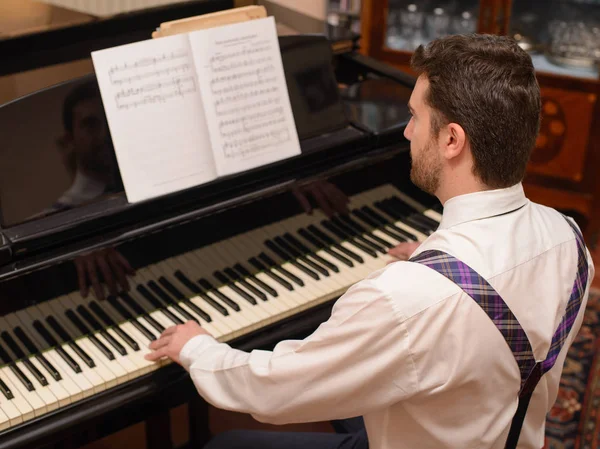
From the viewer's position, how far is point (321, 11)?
4.61 m

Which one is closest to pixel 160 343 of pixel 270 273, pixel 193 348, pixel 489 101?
pixel 193 348

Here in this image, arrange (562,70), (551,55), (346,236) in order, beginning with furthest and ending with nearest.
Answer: (551,55) → (562,70) → (346,236)

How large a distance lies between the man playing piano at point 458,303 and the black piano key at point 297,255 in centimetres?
74

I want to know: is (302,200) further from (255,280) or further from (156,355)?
(156,355)

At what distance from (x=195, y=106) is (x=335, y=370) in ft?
3.08

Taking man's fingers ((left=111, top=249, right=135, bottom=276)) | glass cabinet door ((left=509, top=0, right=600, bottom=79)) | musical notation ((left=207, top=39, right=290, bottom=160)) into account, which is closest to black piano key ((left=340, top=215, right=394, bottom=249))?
musical notation ((left=207, top=39, right=290, bottom=160))

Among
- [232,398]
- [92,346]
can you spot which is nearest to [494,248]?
[232,398]

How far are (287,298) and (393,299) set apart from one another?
0.87 m

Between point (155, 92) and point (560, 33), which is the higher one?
point (155, 92)

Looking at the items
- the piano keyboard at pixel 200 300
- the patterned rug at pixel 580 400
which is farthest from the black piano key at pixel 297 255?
the patterned rug at pixel 580 400

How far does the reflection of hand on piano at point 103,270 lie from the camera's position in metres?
2.00

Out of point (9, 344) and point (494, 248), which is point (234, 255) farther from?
point (494, 248)

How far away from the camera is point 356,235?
8.25 ft

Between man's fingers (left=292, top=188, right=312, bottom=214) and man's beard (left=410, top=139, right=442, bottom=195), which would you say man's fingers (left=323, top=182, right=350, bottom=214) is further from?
man's beard (left=410, top=139, right=442, bottom=195)
